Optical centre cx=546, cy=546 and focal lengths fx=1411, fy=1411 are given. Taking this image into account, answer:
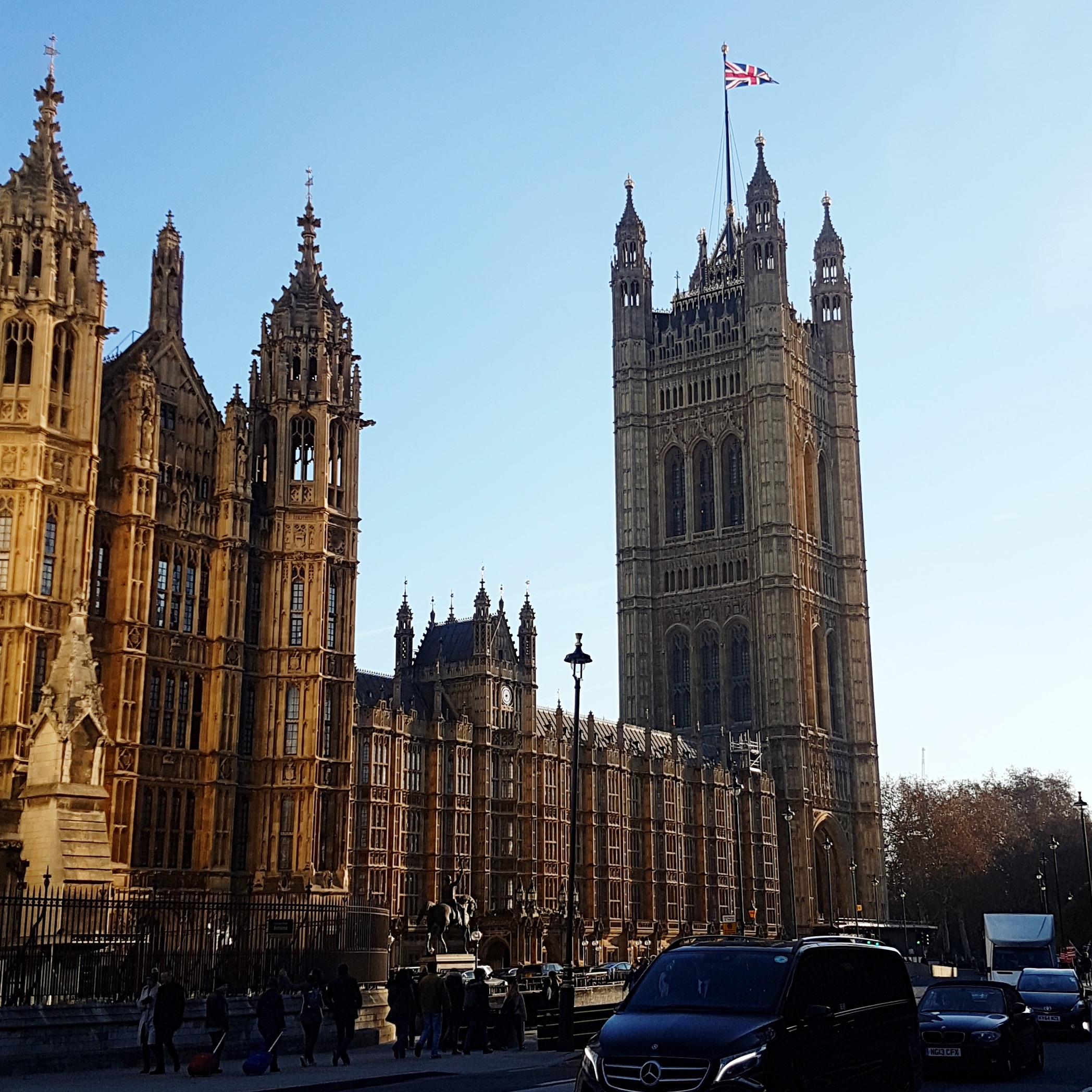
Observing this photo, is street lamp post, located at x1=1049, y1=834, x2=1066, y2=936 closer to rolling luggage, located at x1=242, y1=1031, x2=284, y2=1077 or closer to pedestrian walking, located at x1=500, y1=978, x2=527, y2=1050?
pedestrian walking, located at x1=500, y1=978, x2=527, y2=1050

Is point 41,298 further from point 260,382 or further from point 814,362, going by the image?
point 814,362

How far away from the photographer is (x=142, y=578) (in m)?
40.9

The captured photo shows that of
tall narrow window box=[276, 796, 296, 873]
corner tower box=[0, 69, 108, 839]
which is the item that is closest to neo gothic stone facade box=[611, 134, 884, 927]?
tall narrow window box=[276, 796, 296, 873]

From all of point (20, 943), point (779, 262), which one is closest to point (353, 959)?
point (20, 943)

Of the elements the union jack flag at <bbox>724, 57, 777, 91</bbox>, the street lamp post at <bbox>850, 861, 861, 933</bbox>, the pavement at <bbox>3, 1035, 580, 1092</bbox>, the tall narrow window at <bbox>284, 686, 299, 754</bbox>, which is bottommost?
the pavement at <bbox>3, 1035, 580, 1092</bbox>

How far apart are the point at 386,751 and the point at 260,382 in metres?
23.3

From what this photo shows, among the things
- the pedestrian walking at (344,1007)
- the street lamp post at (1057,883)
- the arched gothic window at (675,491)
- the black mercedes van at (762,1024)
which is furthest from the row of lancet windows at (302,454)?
the arched gothic window at (675,491)

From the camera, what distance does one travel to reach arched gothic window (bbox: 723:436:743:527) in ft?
367

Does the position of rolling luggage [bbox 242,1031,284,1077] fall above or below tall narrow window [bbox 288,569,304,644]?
below

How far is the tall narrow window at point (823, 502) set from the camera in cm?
11706

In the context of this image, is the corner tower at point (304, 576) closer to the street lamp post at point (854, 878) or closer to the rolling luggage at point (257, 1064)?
the rolling luggage at point (257, 1064)

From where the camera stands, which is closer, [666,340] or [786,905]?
[786,905]

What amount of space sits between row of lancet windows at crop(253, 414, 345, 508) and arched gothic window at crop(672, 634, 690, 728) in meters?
67.6

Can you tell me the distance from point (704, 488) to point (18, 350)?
80.6 m
